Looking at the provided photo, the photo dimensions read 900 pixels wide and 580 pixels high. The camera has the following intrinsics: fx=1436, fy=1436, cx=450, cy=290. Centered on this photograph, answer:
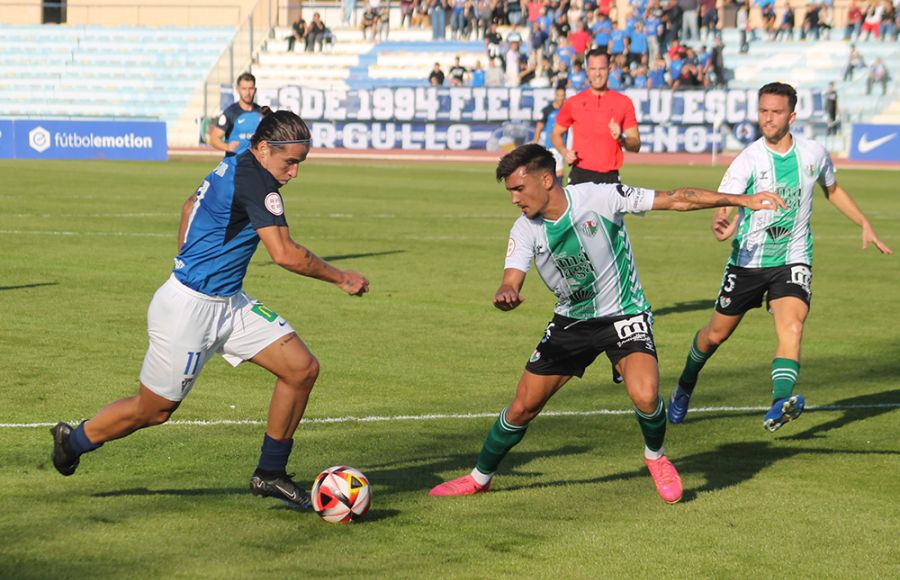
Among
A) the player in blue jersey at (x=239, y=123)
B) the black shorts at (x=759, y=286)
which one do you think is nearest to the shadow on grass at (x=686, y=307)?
the player in blue jersey at (x=239, y=123)

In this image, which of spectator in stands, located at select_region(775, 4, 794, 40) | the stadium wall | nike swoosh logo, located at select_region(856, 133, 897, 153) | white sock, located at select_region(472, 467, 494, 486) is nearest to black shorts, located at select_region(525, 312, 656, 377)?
white sock, located at select_region(472, 467, 494, 486)

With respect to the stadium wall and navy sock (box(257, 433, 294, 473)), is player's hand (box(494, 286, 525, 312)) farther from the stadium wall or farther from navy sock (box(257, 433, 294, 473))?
the stadium wall

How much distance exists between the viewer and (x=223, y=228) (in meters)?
6.96

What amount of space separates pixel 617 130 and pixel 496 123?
115 ft

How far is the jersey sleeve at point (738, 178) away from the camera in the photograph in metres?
9.52

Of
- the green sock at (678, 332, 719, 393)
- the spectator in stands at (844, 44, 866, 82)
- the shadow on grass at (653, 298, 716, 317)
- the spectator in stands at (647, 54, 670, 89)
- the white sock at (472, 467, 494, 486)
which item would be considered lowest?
the shadow on grass at (653, 298, 716, 317)

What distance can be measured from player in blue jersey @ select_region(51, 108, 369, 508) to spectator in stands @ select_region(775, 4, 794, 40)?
47962mm

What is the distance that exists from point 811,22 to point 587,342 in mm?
47697

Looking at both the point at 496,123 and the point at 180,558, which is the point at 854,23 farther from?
the point at 180,558

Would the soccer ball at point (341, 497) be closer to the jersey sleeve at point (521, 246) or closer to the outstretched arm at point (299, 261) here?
the outstretched arm at point (299, 261)

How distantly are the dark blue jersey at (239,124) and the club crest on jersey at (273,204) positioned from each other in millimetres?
9329

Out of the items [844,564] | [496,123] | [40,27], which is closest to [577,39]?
[496,123]

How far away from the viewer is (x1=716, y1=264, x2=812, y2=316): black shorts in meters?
9.40

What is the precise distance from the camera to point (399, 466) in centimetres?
803
